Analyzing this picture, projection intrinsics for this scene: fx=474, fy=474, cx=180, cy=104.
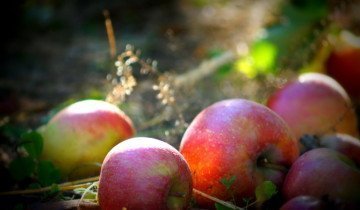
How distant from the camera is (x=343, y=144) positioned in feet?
5.74

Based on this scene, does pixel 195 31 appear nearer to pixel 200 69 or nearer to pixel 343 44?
pixel 200 69

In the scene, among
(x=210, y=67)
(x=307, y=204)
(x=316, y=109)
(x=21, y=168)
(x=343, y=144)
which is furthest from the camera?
(x=210, y=67)

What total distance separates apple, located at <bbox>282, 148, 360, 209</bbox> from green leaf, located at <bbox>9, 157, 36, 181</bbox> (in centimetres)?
102

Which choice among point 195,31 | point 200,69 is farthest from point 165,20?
point 200,69

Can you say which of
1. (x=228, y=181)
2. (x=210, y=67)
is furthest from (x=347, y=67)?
(x=228, y=181)

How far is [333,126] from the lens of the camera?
2.02m

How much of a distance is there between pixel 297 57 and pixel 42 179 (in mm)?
1760

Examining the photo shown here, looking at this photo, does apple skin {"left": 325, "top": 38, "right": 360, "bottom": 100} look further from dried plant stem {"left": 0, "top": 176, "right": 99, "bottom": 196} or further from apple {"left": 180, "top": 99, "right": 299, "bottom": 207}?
dried plant stem {"left": 0, "top": 176, "right": 99, "bottom": 196}

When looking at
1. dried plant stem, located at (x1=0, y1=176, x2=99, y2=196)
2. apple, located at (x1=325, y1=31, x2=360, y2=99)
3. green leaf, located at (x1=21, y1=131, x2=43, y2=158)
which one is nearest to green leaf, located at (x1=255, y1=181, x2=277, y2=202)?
dried plant stem, located at (x1=0, y1=176, x2=99, y2=196)

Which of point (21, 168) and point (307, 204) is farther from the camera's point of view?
point (21, 168)

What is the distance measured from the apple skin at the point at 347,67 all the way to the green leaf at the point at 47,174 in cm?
193

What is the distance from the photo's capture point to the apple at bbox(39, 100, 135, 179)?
1927 mm

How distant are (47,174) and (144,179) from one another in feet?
1.92

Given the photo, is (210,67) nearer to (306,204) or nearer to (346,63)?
(346,63)
